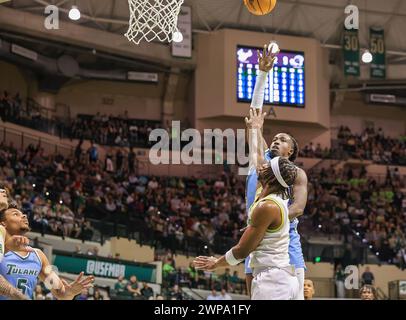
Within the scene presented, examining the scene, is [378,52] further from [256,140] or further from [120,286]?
[256,140]

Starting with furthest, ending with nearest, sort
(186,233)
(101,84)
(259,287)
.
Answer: (101,84), (186,233), (259,287)

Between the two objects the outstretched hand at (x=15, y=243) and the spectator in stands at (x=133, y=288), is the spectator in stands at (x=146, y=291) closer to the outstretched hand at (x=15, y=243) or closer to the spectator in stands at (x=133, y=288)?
the spectator in stands at (x=133, y=288)

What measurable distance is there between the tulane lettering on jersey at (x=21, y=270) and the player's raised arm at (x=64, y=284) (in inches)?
4.2

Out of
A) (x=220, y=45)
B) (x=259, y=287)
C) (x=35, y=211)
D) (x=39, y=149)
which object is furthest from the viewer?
(x=220, y=45)

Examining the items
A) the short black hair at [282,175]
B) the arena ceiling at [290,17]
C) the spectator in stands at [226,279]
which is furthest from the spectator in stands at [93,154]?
the short black hair at [282,175]

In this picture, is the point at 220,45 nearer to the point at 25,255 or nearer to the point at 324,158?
the point at 324,158

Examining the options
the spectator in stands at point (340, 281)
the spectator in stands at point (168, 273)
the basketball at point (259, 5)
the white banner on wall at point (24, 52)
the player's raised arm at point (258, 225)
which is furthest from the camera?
the white banner on wall at point (24, 52)

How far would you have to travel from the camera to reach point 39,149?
817 inches

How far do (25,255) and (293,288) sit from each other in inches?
78.2

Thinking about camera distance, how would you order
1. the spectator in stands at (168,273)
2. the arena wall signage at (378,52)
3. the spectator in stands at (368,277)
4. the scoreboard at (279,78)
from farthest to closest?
the arena wall signage at (378,52)
the scoreboard at (279,78)
the spectator in stands at (368,277)
the spectator in stands at (168,273)

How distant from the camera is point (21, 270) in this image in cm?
512

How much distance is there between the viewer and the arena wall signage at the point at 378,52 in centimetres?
2359

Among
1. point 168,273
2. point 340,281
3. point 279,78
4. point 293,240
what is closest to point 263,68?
point 293,240

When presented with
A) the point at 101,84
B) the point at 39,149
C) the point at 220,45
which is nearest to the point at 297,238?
the point at 39,149
